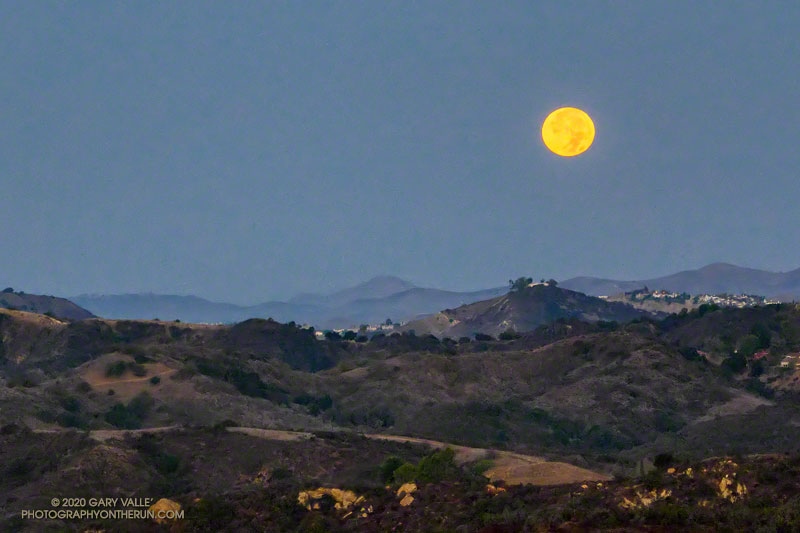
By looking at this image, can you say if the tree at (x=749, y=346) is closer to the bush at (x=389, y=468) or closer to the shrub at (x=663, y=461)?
the bush at (x=389, y=468)

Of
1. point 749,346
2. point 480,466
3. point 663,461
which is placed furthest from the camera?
point 749,346

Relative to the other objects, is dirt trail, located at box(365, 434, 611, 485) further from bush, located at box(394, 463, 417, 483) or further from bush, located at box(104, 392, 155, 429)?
bush, located at box(104, 392, 155, 429)

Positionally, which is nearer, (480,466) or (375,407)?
(480,466)

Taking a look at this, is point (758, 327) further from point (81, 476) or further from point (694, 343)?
point (81, 476)

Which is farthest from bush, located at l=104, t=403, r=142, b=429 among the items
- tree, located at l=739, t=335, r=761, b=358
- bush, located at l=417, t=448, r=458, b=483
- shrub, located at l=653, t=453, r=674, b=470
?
tree, located at l=739, t=335, r=761, b=358

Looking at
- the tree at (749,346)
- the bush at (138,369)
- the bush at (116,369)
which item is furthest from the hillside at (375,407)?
the tree at (749,346)

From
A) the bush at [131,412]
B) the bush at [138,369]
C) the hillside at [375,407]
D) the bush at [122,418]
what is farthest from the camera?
the bush at [138,369]

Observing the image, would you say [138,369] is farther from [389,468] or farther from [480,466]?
[480,466]

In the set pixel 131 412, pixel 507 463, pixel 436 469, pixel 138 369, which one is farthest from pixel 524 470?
pixel 138 369

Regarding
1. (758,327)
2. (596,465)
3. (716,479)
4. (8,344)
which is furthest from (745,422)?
(8,344)

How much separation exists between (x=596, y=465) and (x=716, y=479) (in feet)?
66.1

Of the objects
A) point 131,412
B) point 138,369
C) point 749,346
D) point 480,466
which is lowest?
point 480,466

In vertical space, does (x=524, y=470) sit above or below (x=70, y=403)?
below

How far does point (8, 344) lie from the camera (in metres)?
111
